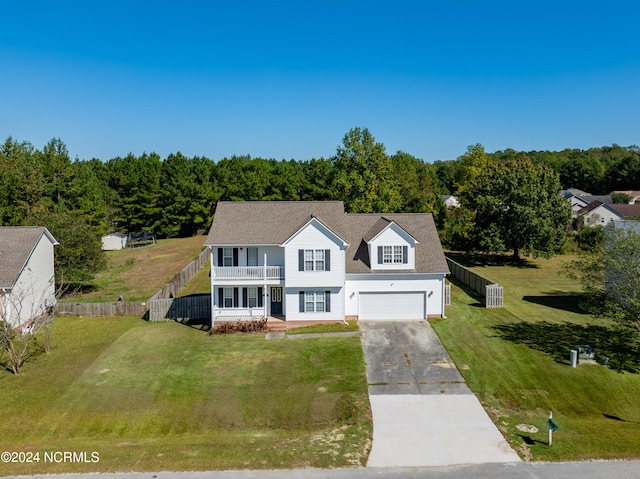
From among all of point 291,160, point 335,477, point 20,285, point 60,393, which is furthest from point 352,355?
point 291,160

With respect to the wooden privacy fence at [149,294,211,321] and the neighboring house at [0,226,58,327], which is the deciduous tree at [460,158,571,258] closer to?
the wooden privacy fence at [149,294,211,321]

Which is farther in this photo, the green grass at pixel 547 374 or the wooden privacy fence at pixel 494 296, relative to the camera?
the wooden privacy fence at pixel 494 296

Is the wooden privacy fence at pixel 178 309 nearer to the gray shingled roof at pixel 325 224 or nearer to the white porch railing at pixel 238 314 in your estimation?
the white porch railing at pixel 238 314

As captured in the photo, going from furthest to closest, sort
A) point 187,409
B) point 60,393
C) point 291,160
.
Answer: point 291,160, point 60,393, point 187,409

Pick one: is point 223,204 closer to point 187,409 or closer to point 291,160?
point 187,409

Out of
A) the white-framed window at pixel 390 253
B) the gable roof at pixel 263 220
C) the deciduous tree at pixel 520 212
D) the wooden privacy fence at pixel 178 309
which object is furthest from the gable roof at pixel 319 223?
the deciduous tree at pixel 520 212

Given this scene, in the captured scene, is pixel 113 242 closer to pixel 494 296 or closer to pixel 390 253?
pixel 390 253
